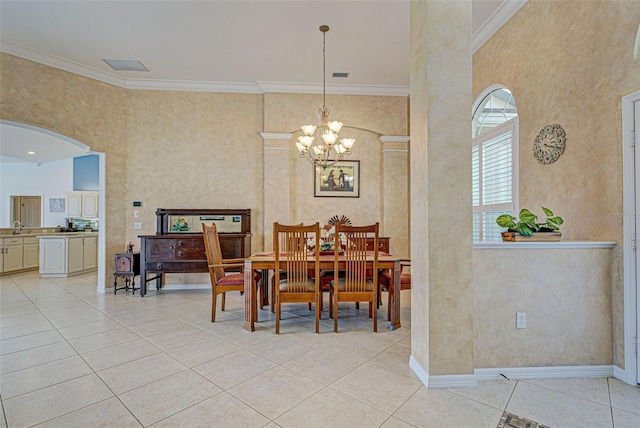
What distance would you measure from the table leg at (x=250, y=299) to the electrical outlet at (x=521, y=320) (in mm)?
2401

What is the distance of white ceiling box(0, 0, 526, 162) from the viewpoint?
133 inches

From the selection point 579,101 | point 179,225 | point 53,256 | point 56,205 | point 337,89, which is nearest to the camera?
point 579,101

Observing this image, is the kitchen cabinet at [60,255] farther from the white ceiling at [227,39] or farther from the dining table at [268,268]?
the dining table at [268,268]

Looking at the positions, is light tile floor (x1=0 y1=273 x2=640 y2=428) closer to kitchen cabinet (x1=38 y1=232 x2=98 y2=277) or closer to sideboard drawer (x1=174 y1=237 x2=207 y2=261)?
sideboard drawer (x1=174 y1=237 x2=207 y2=261)

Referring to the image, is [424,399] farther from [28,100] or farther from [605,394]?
[28,100]

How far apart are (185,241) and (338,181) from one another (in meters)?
2.77

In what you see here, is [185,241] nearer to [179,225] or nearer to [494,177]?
[179,225]

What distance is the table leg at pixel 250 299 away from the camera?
3.24 m

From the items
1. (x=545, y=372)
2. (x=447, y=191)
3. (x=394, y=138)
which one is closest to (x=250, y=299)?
(x=447, y=191)

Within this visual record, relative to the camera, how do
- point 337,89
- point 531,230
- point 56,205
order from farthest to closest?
point 56,205, point 337,89, point 531,230

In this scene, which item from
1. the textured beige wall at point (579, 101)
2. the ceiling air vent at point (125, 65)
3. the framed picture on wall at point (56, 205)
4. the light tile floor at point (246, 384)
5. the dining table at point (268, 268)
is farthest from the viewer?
the framed picture on wall at point (56, 205)

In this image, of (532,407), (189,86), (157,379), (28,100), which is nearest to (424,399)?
(532,407)

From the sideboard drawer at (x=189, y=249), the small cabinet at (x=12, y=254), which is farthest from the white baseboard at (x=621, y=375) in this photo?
the small cabinet at (x=12, y=254)

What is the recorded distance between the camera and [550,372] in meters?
2.24
